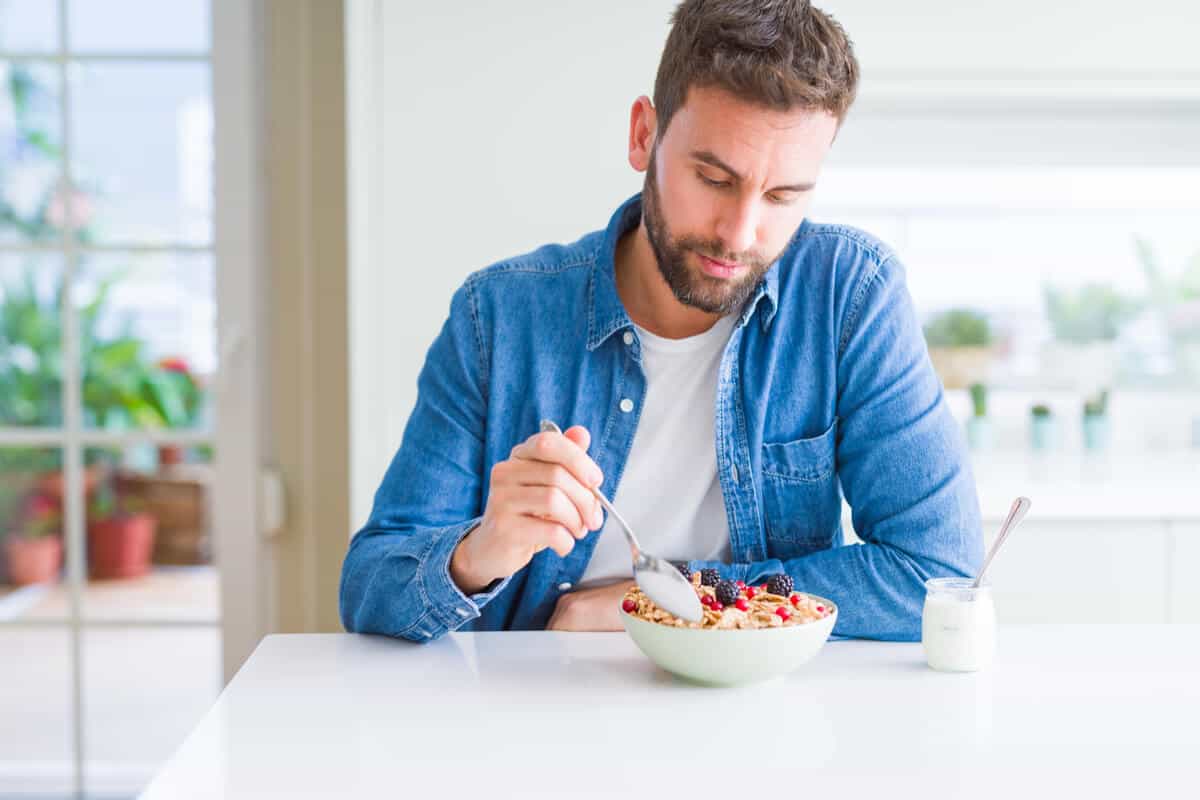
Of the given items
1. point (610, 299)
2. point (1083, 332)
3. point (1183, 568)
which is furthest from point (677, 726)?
point (1083, 332)

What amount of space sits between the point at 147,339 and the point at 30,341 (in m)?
0.26

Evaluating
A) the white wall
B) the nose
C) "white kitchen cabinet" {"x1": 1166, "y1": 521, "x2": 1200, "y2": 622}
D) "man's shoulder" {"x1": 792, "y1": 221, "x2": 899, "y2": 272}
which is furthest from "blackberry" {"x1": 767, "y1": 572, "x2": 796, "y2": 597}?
"white kitchen cabinet" {"x1": 1166, "y1": 521, "x2": 1200, "y2": 622}

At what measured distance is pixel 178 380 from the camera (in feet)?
8.80

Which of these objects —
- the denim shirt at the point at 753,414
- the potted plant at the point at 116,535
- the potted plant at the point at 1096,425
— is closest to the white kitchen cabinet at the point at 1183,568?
the potted plant at the point at 1096,425

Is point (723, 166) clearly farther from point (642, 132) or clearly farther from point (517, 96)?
point (517, 96)

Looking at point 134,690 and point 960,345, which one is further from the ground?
point 960,345

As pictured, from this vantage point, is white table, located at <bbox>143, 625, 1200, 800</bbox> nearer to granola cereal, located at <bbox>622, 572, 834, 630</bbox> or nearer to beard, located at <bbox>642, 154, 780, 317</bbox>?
granola cereal, located at <bbox>622, 572, 834, 630</bbox>

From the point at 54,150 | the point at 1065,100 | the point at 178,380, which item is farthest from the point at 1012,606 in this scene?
the point at 54,150

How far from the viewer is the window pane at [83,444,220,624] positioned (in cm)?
267

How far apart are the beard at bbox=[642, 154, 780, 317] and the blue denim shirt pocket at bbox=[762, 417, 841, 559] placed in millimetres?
213

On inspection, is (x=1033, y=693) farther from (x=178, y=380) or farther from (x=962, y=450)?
(x=178, y=380)

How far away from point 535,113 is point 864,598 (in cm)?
140

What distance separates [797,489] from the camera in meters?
1.50

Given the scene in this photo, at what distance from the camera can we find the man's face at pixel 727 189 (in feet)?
4.28
